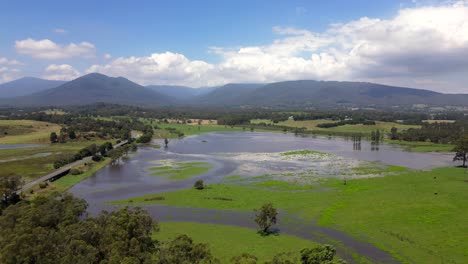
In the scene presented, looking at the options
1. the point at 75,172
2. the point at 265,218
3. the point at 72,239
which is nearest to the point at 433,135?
the point at 265,218

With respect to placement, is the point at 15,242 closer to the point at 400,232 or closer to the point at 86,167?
the point at 400,232

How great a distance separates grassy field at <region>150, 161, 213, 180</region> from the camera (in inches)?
3344

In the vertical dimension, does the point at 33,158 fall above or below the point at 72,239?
below

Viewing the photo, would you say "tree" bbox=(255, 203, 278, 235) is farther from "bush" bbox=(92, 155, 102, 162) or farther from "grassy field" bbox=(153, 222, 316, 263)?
"bush" bbox=(92, 155, 102, 162)

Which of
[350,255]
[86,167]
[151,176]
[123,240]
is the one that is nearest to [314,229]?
[350,255]

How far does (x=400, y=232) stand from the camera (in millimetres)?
46219

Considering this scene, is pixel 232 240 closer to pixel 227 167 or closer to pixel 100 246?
pixel 100 246

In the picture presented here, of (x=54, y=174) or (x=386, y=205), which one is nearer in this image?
(x=386, y=205)

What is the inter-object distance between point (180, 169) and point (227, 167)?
44.4 feet

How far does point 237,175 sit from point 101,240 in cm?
5577

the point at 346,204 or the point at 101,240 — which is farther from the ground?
the point at 101,240

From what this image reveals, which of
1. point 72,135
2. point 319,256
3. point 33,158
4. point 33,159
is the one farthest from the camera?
point 72,135

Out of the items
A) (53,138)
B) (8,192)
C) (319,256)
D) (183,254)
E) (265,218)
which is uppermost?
(53,138)

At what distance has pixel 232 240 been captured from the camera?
145 feet
